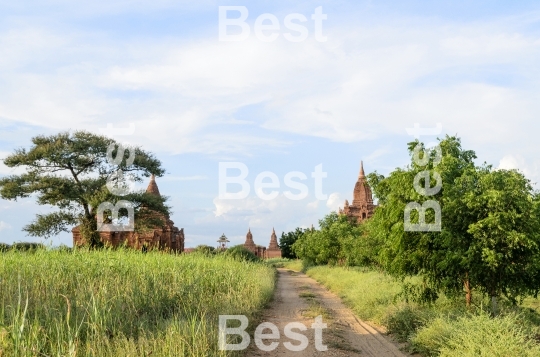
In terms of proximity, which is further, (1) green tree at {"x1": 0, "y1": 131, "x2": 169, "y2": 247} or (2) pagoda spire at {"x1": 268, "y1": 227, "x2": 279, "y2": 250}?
(2) pagoda spire at {"x1": 268, "y1": 227, "x2": 279, "y2": 250}

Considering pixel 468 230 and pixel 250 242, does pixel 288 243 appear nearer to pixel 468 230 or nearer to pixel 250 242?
pixel 250 242

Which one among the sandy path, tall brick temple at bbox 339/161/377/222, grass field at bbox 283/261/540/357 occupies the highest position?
tall brick temple at bbox 339/161/377/222

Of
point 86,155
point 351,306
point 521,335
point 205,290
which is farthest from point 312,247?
point 521,335

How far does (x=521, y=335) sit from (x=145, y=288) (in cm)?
719

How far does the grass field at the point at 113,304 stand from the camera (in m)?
7.48

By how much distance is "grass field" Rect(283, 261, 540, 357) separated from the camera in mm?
8827

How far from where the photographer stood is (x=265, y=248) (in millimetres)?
84312

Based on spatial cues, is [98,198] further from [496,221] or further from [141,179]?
[496,221]

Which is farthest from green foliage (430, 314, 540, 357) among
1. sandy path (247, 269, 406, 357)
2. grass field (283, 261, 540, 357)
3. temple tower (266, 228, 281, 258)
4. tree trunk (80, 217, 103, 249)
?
temple tower (266, 228, 281, 258)

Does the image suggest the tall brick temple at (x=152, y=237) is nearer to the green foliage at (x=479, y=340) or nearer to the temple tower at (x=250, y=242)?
the green foliage at (x=479, y=340)

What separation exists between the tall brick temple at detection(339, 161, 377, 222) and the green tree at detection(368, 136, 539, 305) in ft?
149

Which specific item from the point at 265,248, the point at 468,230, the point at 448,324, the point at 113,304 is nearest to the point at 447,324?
the point at 448,324

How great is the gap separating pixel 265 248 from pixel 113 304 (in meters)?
74.9

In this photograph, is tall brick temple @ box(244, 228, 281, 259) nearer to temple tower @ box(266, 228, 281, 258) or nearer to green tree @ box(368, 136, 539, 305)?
temple tower @ box(266, 228, 281, 258)
